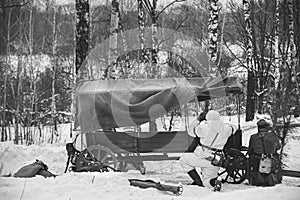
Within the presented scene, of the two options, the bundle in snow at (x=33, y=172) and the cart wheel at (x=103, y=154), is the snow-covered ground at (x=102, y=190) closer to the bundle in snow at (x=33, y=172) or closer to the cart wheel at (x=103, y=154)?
the bundle in snow at (x=33, y=172)

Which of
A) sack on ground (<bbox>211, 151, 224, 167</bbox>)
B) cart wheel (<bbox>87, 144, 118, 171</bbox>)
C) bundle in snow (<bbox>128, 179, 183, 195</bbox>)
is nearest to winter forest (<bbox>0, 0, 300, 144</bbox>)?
sack on ground (<bbox>211, 151, 224, 167</bbox>)

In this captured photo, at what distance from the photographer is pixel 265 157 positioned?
8406 millimetres

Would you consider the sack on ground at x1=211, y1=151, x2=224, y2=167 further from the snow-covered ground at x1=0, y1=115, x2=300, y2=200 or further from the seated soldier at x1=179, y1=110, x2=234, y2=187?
the snow-covered ground at x1=0, y1=115, x2=300, y2=200

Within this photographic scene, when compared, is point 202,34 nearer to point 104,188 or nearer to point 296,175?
point 296,175

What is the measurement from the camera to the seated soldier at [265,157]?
8391 millimetres

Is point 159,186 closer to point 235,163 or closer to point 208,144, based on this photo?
point 208,144

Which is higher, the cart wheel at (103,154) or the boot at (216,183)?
the cart wheel at (103,154)

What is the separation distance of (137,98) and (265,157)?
2.63m

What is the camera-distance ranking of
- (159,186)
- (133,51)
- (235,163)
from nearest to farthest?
1. (159,186)
2. (235,163)
3. (133,51)

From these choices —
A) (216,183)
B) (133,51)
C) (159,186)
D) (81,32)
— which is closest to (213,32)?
(81,32)

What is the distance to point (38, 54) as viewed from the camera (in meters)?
30.6

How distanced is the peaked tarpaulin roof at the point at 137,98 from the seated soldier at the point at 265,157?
1335mm

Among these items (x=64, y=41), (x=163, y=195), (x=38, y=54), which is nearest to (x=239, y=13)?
(x=38, y=54)

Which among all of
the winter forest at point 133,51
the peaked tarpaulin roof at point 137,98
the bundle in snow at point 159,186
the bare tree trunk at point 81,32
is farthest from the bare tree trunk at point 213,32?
the bundle in snow at point 159,186
